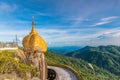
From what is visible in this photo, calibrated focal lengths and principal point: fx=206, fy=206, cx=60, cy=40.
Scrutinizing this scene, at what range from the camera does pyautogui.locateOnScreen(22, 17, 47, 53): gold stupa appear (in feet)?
69.4

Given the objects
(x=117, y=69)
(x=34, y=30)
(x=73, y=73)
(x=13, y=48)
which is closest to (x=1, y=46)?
(x=13, y=48)

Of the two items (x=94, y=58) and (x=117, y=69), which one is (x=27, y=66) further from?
(x=94, y=58)

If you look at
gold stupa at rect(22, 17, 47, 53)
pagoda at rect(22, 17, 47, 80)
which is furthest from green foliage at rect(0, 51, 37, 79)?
gold stupa at rect(22, 17, 47, 53)

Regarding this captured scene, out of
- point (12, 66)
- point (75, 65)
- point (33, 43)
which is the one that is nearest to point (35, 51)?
point (33, 43)

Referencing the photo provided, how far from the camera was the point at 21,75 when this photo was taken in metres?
17.7

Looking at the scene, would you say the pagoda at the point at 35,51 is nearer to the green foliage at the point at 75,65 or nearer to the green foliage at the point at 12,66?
the green foliage at the point at 12,66

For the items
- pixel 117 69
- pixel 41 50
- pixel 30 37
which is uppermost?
pixel 30 37

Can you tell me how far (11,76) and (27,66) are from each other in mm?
2089

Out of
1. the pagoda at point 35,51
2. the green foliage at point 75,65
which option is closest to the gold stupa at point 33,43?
the pagoda at point 35,51

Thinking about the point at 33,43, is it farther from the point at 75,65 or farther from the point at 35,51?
the point at 75,65

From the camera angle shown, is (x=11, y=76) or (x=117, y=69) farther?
(x=117, y=69)

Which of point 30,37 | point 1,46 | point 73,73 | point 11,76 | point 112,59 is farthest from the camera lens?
point 112,59

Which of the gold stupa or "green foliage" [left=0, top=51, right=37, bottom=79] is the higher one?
the gold stupa

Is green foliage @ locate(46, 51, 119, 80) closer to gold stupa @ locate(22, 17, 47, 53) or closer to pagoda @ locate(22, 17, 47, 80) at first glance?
gold stupa @ locate(22, 17, 47, 53)
